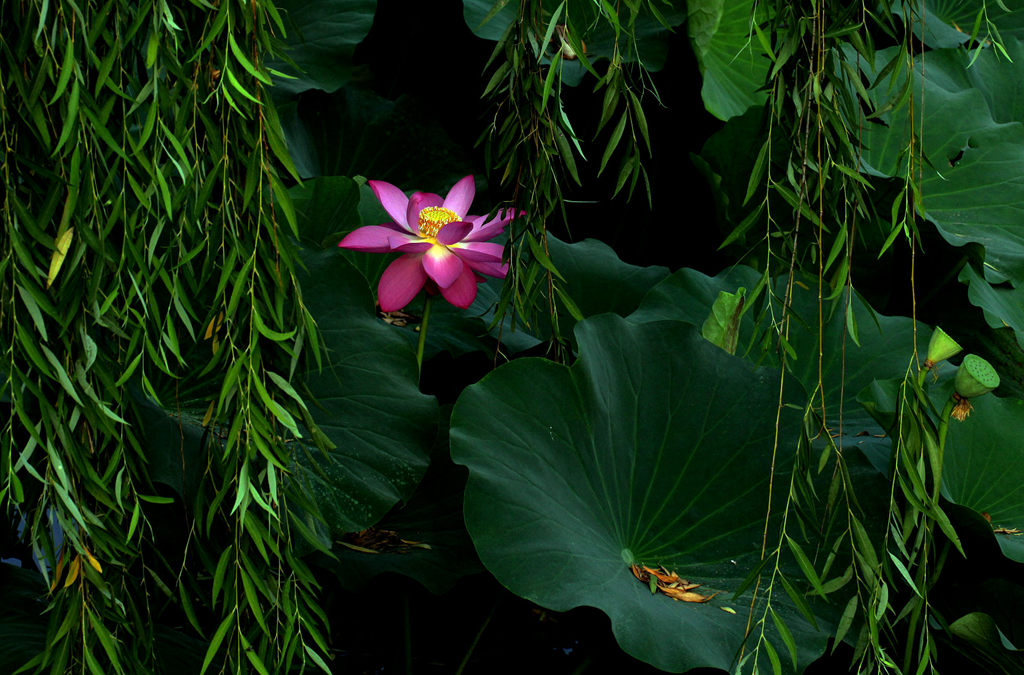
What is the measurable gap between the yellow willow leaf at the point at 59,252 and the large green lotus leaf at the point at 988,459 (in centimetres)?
106

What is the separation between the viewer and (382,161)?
72.2 inches

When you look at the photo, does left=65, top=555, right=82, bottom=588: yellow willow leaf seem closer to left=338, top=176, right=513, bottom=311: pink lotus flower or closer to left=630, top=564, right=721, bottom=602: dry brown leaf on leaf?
left=338, top=176, right=513, bottom=311: pink lotus flower

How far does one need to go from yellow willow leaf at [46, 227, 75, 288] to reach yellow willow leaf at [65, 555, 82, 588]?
0.71 ft

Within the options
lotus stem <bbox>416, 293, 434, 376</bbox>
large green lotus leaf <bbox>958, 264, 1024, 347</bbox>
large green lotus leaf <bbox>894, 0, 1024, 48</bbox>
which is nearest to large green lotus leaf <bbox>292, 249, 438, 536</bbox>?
lotus stem <bbox>416, 293, 434, 376</bbox>

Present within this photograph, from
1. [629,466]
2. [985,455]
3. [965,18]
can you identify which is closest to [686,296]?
[629,466]

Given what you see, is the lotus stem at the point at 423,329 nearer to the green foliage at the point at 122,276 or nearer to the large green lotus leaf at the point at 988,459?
the green foliage at the point at 122,276

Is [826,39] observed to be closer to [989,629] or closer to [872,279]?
[989,629]

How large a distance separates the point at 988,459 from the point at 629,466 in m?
0.49

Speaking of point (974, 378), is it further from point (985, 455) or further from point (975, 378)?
point (985, 455)

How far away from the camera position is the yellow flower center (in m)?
1.18

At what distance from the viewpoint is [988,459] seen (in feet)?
4.07

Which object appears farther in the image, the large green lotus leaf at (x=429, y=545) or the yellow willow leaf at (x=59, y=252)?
the large green lotus leaf at (x=429, y=545)

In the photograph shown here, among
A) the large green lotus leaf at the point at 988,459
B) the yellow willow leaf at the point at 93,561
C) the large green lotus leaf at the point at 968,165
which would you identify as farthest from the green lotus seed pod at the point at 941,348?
the yellow willow leaf at the point at 93,561

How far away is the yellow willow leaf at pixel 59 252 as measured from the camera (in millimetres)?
670
